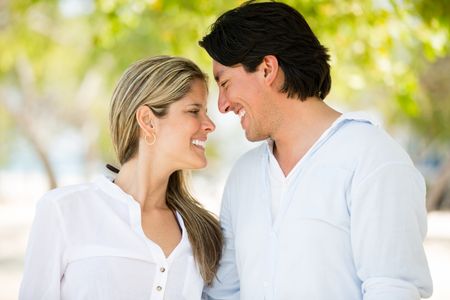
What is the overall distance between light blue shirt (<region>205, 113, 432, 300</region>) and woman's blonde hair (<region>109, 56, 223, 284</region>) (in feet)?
0.50

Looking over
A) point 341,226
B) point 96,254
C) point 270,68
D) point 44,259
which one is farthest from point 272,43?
point 44,259

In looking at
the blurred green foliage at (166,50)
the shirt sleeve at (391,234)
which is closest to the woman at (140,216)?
the shirt sleeve at (391,234)

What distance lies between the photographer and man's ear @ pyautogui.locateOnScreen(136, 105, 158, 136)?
3.11 m

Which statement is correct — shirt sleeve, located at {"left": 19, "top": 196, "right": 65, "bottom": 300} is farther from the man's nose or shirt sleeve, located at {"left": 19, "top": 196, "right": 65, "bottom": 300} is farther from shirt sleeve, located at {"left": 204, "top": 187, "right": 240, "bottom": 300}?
the man's nose

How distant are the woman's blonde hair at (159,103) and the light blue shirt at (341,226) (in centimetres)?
15

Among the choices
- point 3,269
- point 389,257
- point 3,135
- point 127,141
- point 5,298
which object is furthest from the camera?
point 3,135

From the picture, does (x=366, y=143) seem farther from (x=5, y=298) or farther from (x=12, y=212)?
(x=12, y=212)

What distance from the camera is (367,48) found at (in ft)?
21.5

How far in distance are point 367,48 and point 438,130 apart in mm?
14008

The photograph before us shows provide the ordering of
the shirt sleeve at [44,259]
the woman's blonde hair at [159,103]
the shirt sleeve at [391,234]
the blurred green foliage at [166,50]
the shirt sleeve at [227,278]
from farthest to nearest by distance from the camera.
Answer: the blurred green foliage at [166,50] → the shirt sleeve at [227,278] → the woman's blonde hair at [159,103] → the shirt sleeve at [44,259] → the shirt sleeve at [391,234]

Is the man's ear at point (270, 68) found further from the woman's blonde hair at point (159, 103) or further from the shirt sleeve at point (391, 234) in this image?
the shirt sleeve at point (391, 234)

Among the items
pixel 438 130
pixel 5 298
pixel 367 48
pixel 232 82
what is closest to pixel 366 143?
pixel 232 82

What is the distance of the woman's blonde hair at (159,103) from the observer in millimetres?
3100

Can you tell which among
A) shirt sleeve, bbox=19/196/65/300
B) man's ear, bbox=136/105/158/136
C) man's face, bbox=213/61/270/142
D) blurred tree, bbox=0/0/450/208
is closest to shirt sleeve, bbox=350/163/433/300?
man's face, bbox=213/61/270/142
